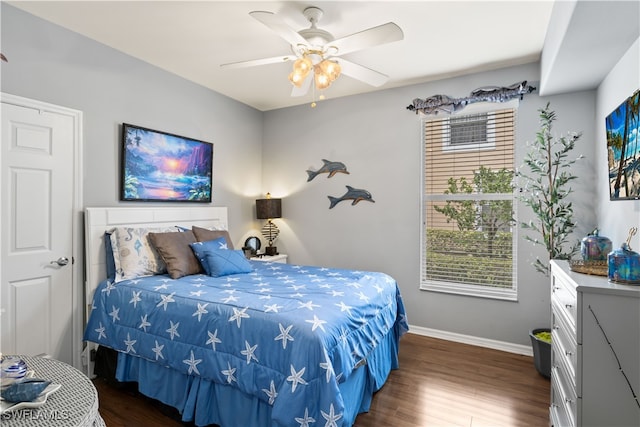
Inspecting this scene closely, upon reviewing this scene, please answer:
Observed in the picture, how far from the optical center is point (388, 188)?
12.7 ft

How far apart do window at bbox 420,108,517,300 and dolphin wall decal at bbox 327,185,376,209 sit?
2.16 feet

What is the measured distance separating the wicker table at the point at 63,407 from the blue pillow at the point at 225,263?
1348 mm

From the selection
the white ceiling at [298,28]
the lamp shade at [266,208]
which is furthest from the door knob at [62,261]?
the lamp shade at [266,208]

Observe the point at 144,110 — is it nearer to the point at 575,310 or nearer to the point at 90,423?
the point at 90,423

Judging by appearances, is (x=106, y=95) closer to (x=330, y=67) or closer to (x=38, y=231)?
(x=38, y=231)

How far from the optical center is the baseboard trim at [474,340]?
3.20 metres

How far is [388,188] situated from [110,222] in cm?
278

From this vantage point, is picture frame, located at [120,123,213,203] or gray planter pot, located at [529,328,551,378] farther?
picture frame, located at [120,123,213,203]

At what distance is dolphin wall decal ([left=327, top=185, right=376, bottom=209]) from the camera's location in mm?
4016

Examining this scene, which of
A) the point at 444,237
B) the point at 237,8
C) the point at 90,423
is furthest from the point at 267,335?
the point at 444,237

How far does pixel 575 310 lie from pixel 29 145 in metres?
3.46

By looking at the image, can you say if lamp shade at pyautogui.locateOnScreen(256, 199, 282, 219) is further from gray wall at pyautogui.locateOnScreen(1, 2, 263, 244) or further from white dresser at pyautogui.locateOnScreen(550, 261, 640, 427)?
white dresser at pyautogui.locateOnScreen(550, 261, 640, 427)

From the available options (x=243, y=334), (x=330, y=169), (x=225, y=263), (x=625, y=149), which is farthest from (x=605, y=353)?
(x=330, y=169)

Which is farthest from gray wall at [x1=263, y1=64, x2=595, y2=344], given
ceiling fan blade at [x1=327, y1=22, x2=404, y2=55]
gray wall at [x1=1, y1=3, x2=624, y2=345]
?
ceiling fan blade at [x1=327, y1=22, x2=404, y2=55]
